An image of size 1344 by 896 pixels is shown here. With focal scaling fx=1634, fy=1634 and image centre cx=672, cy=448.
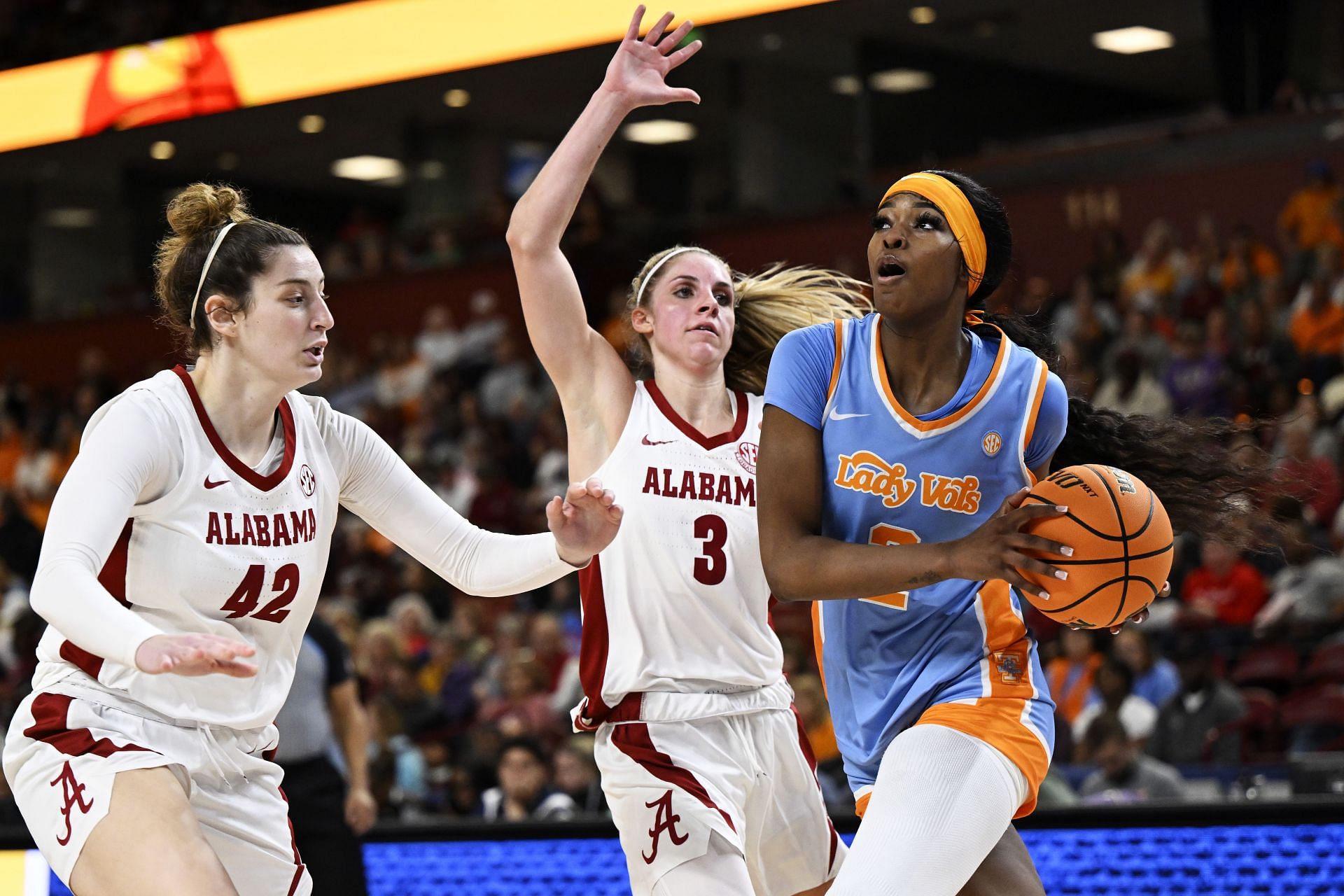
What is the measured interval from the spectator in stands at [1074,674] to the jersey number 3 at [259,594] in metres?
6.11

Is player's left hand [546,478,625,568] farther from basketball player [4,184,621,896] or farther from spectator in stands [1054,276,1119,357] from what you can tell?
spectator in stands [1054,276,1119,357]

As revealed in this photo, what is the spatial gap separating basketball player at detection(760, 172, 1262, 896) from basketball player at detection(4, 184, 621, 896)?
586 mm

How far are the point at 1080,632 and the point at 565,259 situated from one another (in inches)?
210

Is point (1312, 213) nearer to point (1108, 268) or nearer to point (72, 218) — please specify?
point (1108, 268)

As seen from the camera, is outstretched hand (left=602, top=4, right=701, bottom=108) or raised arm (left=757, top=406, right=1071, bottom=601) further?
outstretched hand (left=602, top=4, right=701, bottom=108)

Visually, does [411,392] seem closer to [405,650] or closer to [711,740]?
[405,650]

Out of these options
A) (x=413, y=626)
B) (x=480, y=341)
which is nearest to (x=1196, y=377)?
(x=413, y=626)

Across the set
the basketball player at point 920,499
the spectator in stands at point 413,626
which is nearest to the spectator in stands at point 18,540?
the spectator in stands at point 413,626

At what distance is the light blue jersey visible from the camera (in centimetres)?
343

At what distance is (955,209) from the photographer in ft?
11.2

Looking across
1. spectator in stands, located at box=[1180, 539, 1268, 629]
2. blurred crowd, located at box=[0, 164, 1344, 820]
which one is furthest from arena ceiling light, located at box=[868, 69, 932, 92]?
spectator in stands, located at box=[1180, 539, 1268, 629]

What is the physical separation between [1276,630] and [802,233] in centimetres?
873

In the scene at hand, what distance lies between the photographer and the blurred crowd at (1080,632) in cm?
815

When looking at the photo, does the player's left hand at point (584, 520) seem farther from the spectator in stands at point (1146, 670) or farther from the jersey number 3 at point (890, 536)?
the spectator in stands at point (1146, 670)
